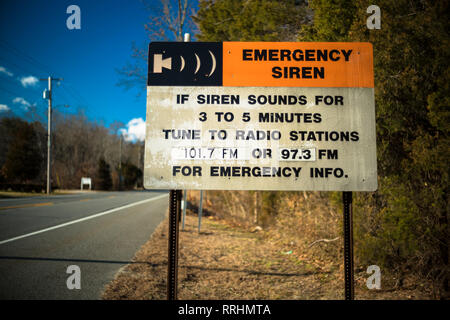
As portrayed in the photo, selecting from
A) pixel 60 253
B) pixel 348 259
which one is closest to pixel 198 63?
pixel 348 259

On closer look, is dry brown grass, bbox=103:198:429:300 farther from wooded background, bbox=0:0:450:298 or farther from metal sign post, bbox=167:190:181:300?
metal sign post, bbox=167:190:181:300

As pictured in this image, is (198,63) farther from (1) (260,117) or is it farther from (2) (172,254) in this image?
(2) (172,254)

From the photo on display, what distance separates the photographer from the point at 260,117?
2.07m

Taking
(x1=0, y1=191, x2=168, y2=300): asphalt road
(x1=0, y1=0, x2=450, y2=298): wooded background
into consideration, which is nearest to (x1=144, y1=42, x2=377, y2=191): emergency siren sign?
(x1=0, y1=0, x2=450, y2=298): wooded background

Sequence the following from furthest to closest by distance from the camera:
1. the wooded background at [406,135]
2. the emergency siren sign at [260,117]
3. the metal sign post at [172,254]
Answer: the wooded background at [406,135] → the emergency siren sign at [260,117] → the metal sign post at [172,254]

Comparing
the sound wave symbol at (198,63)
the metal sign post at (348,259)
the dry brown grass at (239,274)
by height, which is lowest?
the dry brown grass at (239,274)

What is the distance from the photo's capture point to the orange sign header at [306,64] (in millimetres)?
2094

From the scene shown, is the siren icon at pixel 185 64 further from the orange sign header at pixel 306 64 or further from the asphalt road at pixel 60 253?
the asphalt road at pixel 60 253

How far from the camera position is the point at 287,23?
18.0 feet

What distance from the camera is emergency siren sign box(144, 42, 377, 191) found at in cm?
202

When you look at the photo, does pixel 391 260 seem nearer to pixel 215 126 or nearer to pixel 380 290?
pixel 380 290

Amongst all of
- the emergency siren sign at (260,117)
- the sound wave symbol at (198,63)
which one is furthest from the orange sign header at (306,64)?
the sound wave symbol at (198,63)

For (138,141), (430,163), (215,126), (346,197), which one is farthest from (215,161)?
(138,141)

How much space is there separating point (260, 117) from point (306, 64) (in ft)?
2.08
